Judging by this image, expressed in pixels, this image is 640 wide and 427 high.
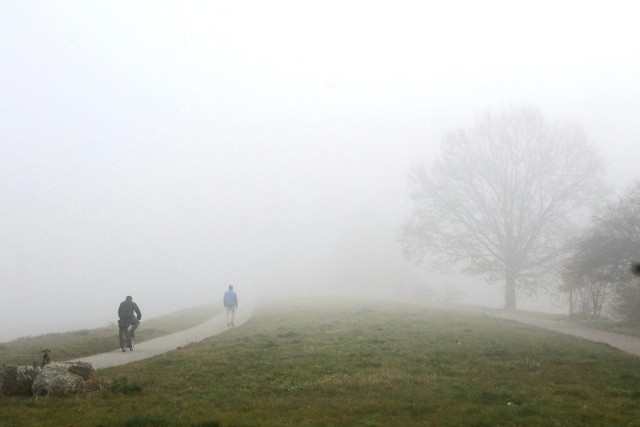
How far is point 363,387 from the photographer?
12523 millimetres

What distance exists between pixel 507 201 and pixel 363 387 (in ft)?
116

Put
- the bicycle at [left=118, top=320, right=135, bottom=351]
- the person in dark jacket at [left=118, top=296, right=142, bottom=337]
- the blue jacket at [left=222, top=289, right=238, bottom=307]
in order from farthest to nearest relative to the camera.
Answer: the blue jacket at [left=222, top=289, right=238, bottom=307] → the person in dark jacket at [left=118, top=296, right=142, bottom=337] → the bicycle at [left=118, top=320, right=135, bottom=351]

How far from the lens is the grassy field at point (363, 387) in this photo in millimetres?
9758

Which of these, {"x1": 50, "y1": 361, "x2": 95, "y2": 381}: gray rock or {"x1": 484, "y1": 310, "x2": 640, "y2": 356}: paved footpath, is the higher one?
{"x1": 50, "y1": 361, "x2": 95, "y2": 381}: gray rock

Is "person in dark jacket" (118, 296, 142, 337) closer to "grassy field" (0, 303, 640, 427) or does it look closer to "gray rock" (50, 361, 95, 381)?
"grassy field" (0, 303, 640, 427)

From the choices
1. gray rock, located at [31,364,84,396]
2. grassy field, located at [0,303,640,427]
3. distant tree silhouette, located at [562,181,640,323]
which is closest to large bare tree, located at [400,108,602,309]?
distant tree silhouette, located at [562,181,640,323]

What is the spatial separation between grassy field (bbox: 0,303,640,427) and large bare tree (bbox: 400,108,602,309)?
2466cm

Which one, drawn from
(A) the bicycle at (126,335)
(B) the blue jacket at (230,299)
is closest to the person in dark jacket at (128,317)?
(A) the bicycle at (126,335)

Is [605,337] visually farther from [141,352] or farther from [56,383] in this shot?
[56,383]

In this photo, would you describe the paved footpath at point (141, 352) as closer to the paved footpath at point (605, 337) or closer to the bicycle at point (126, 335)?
the bicycle at point (126, 335)

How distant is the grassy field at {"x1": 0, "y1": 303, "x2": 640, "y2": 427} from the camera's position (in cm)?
976

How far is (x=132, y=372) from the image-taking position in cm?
1477

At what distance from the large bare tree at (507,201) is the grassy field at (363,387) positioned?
24660mm

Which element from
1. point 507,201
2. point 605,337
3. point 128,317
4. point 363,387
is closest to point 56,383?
point 363,387
